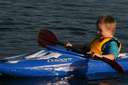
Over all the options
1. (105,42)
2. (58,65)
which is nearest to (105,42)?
(105,42)

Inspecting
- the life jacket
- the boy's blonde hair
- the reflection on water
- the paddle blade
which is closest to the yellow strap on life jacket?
the life jacket

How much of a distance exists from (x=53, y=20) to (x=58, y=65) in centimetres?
499

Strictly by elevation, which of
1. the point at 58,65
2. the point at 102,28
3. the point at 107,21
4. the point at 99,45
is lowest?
the point at 58,65

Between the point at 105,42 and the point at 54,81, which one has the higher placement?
the point at 105,42

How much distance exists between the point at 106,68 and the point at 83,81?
0.51 metres

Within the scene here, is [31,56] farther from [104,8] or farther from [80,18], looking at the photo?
[104,8]

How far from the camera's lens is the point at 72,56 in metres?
10.9

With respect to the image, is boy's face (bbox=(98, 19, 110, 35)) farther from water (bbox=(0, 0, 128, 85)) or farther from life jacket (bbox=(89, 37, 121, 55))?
water (bbox=(0, 0, 128, 85))

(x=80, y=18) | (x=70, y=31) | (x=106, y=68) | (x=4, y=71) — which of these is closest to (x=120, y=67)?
(x=106, y=68)

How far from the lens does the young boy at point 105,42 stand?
1089 centimetres

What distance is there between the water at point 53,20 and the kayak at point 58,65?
17cm

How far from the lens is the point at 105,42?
11.0 metres

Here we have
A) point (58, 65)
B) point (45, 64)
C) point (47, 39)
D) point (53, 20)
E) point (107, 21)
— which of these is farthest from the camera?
point (53, 20)

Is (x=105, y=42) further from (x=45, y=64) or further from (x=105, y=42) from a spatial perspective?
(x=45, y=64)
